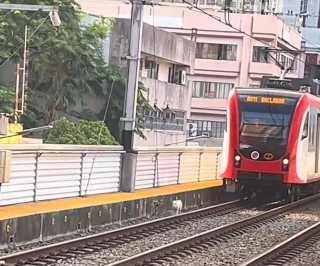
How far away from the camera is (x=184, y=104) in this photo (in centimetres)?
Result: 4434

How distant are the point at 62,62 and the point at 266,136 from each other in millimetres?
12482

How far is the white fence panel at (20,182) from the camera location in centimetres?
1324

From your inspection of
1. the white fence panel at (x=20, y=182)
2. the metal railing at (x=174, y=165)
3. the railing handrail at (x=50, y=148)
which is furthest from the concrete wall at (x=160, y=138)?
the white fence panel at (x=20, y=182)

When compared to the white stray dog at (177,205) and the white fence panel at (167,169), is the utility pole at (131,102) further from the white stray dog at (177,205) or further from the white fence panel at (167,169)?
the white fence panel at (167,169)

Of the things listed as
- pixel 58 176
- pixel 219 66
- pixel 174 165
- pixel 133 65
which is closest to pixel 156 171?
pixel 174 165

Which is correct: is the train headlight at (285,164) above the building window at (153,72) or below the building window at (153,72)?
below

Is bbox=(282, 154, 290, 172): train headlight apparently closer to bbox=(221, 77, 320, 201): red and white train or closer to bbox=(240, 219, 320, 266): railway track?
bbox=(221, 77, 320, 201): red and white train

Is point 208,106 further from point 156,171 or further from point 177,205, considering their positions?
point 177,205

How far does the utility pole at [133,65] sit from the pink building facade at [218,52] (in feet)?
111

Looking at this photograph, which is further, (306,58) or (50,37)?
(306,58)

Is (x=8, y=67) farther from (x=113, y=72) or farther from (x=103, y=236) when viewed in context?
(x=103, y=236)

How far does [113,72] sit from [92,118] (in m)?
2.07

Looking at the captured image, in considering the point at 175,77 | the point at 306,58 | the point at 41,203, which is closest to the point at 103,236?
the point at 41,203

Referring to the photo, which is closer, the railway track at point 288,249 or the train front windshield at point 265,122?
the railway track at point 288,249
